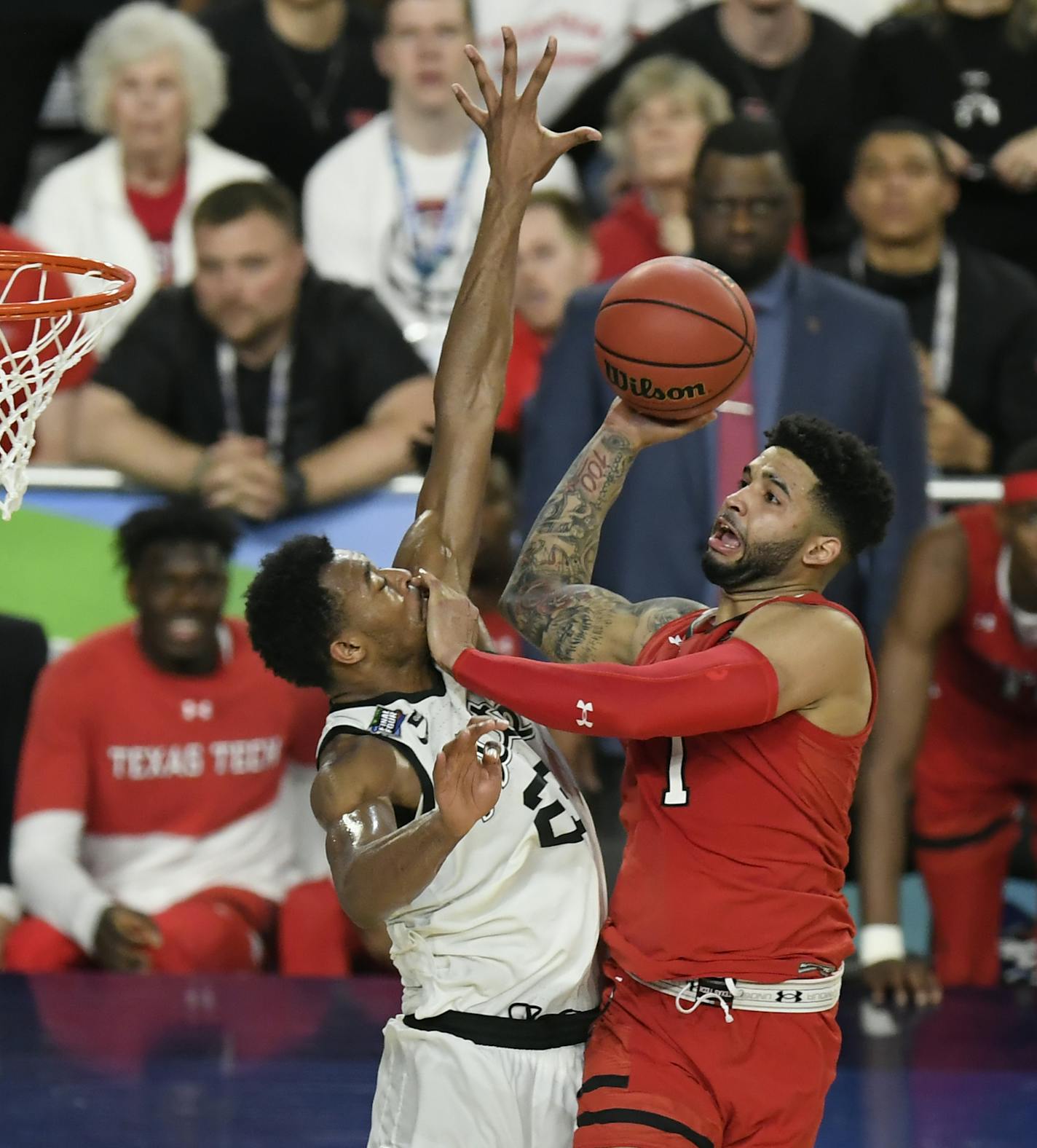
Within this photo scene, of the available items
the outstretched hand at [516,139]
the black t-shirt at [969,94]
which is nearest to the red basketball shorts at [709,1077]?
the outstretched hand at [516,139]

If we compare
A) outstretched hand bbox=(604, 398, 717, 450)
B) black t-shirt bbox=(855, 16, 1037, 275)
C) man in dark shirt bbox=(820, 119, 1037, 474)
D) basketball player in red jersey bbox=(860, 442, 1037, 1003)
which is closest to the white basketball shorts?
outstretched hand bbox=(604, 398, 717, 450)

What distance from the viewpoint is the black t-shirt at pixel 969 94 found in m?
7.34

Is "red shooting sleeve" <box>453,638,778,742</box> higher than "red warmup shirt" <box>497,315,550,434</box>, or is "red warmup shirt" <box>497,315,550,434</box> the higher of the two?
"red warmup shirt" <box>497,315,550,434</box>

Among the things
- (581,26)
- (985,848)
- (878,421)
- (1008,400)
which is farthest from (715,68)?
(985,848)

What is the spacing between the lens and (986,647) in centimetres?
586

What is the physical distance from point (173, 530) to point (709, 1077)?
9.49 ft

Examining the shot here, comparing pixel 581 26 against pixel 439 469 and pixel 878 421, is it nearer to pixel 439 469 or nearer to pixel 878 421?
pixel 878 421

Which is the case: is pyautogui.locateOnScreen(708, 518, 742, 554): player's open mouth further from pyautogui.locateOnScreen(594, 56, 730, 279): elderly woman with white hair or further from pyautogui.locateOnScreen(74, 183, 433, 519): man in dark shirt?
pyautogui.locateOnScreen(594, 56, 730, 279): elderly woman with white hair

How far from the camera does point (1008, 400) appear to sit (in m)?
6.57

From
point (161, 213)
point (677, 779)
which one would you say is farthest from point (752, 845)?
point (161, 213)

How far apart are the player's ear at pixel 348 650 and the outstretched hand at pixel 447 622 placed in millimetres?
123

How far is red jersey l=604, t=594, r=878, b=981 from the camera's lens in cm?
346

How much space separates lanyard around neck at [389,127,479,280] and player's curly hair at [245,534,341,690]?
3502 mm

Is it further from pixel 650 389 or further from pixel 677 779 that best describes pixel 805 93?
pixel 677 779
